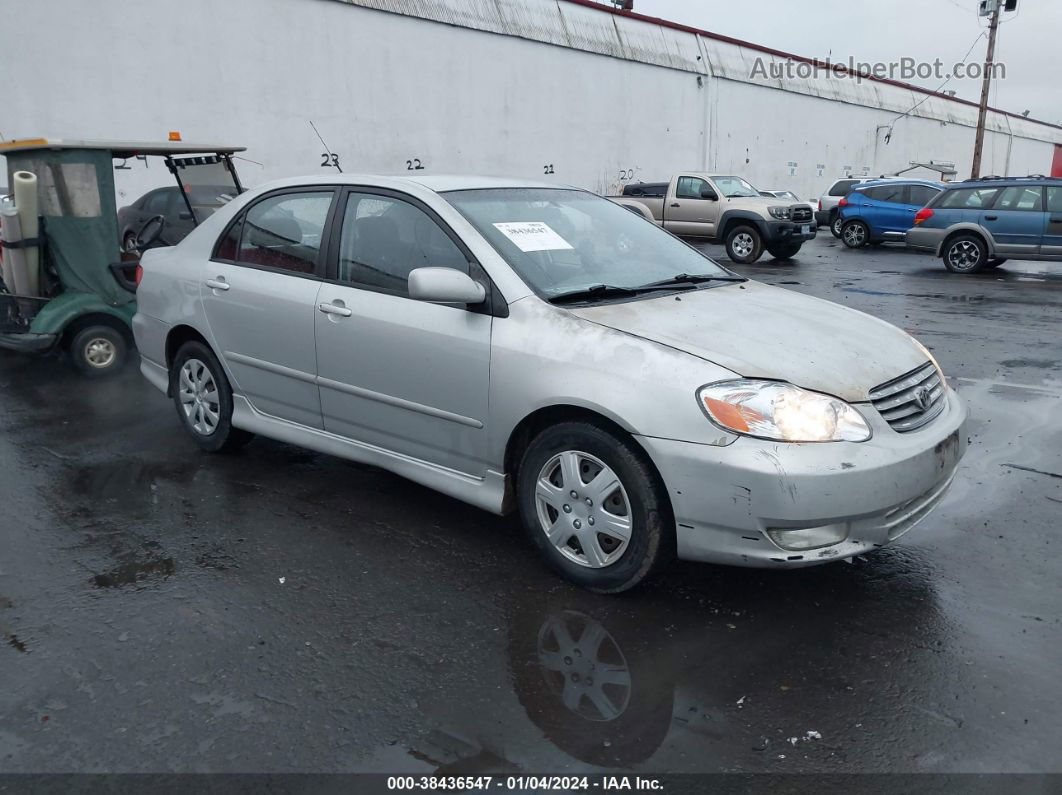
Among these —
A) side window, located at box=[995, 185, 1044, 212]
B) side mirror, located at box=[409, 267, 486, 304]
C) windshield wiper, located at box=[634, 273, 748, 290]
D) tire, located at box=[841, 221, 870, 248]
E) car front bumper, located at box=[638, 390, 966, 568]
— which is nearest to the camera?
car front bumper, located at box=[638, 390, 966, 568]

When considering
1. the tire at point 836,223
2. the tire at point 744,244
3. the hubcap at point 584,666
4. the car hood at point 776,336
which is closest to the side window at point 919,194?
the tire at point 836,223

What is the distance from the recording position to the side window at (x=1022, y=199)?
568 inches

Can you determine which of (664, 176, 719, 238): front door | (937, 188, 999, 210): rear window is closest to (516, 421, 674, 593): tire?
(937, 188, 999, 210): rear window

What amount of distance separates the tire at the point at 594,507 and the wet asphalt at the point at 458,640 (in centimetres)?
15

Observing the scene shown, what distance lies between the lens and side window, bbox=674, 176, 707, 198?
18.5 metres

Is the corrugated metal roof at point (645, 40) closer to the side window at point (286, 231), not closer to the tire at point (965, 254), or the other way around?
the tire at point (965, 254)

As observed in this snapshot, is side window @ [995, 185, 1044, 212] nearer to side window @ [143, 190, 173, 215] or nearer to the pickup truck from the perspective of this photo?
the pickup truck

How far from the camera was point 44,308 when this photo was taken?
7.38 metres

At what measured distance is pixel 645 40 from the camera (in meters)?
Answer: 30.1

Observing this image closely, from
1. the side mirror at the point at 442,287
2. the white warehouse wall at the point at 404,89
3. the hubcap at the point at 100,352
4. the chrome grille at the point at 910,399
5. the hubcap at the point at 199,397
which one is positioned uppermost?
the white warehouse wall at the point at 404,89

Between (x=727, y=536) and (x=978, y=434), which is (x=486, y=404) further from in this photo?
(x=978, y=434)

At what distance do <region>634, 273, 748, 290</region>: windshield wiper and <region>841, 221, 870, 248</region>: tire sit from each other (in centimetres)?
1779

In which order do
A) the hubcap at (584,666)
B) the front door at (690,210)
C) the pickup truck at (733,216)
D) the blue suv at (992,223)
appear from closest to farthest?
the hubcap at (584,666), the blue suv at (992,223), the pickup truck at (733,216), the front door at (690,210)

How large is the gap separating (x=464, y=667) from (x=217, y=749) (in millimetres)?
836
